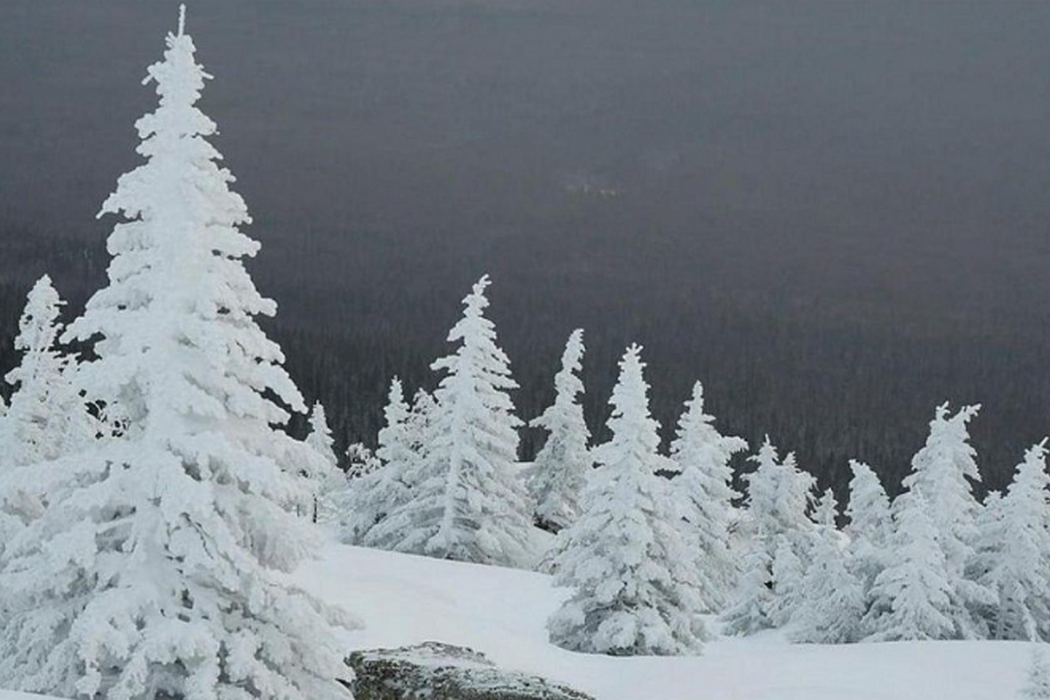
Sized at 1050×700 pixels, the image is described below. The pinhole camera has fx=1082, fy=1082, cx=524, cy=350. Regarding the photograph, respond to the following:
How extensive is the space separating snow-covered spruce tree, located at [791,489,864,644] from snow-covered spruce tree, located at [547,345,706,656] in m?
5.84

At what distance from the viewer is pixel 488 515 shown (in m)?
39.7

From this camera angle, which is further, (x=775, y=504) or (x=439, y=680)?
(x=775, y=504)

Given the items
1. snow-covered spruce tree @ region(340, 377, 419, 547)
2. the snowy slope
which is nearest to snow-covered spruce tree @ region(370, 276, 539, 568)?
snow-covered spruce tree @ region(340, 377, 419, 547)

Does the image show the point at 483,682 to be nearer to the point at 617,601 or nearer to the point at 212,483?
the point at 212,483

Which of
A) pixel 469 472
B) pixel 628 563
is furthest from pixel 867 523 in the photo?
pixel 628 563

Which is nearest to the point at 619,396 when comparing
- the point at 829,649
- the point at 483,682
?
the point at 829,649

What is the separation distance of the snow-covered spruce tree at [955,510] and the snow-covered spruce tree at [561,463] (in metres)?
17.7

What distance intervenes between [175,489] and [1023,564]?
94.8 ft

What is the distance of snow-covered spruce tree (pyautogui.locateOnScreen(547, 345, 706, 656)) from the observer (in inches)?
999

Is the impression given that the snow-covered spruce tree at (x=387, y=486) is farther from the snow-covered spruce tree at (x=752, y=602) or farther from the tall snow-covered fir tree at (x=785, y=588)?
the tall snow-covered fir tree at (x=785, y=588)

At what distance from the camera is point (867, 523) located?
37906mm

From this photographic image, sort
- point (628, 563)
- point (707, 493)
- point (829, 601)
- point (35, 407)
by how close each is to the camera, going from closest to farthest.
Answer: point (35, 407) → point (628, 563) → point (829, 601) → point (707, 493)

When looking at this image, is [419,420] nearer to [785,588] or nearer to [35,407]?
[785,588]

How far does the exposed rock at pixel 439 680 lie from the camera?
15.2 metres
